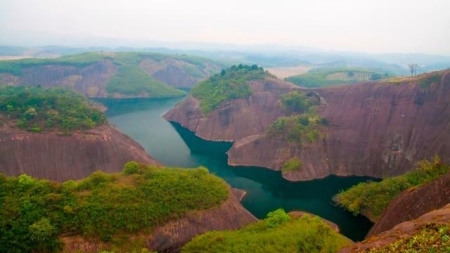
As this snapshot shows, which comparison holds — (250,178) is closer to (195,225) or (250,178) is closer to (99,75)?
(195,225)

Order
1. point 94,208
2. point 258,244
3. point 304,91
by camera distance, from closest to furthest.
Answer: point 258,244
point 94,208
point 304,91

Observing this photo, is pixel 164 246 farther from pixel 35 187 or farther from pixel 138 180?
pixel 35 187

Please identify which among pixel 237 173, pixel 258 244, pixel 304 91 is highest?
pixel 304 91

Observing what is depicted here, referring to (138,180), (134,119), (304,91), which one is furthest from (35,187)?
(134,119)

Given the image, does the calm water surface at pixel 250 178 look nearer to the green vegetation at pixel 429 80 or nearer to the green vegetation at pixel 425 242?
the green vegetation at pixel 429 80

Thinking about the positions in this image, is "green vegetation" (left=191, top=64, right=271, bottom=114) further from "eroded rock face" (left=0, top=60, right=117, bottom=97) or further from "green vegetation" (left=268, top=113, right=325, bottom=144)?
"eroded rock face" (left=0, top=60, right=117, bottom=97)

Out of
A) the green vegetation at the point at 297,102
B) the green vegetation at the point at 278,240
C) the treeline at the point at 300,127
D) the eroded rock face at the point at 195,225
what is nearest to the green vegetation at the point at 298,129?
the treeline at the point at 300,127
